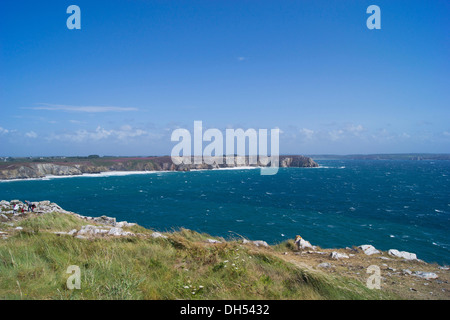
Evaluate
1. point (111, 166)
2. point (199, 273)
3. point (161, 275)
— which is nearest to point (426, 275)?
point (199, 273)

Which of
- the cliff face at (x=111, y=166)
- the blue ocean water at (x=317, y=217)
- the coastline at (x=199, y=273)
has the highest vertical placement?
the coastline at (x=199, y=273)

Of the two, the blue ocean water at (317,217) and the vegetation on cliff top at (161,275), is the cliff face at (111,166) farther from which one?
the vegetation on cliff top at (161,275)

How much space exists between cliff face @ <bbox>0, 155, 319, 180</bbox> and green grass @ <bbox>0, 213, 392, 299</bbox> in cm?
10934

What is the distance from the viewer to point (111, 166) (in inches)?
4624

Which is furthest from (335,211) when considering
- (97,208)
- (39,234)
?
(97,208)

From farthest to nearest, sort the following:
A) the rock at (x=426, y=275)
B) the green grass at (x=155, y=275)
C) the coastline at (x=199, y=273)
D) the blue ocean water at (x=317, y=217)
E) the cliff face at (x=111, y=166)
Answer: the cliff face at (x=111, y=166) < the blue ocean water at (x=317, y=217) < the rock at (x=426, y=275) < the coastline at (x=199, y=273) < the green grass at (x=155, y=275)

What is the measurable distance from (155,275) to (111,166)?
125025mm

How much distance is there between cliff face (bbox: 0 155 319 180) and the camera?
296ft


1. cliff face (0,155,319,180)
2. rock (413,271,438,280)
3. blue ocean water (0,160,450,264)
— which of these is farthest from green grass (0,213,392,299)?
cliff face (0,155,319,180)

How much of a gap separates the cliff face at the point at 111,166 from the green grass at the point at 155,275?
10934 cm

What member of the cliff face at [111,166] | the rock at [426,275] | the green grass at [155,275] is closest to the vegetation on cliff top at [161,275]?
the green grass at [155,275]

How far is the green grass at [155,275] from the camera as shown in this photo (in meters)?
4.59

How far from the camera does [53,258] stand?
6.07 metres
